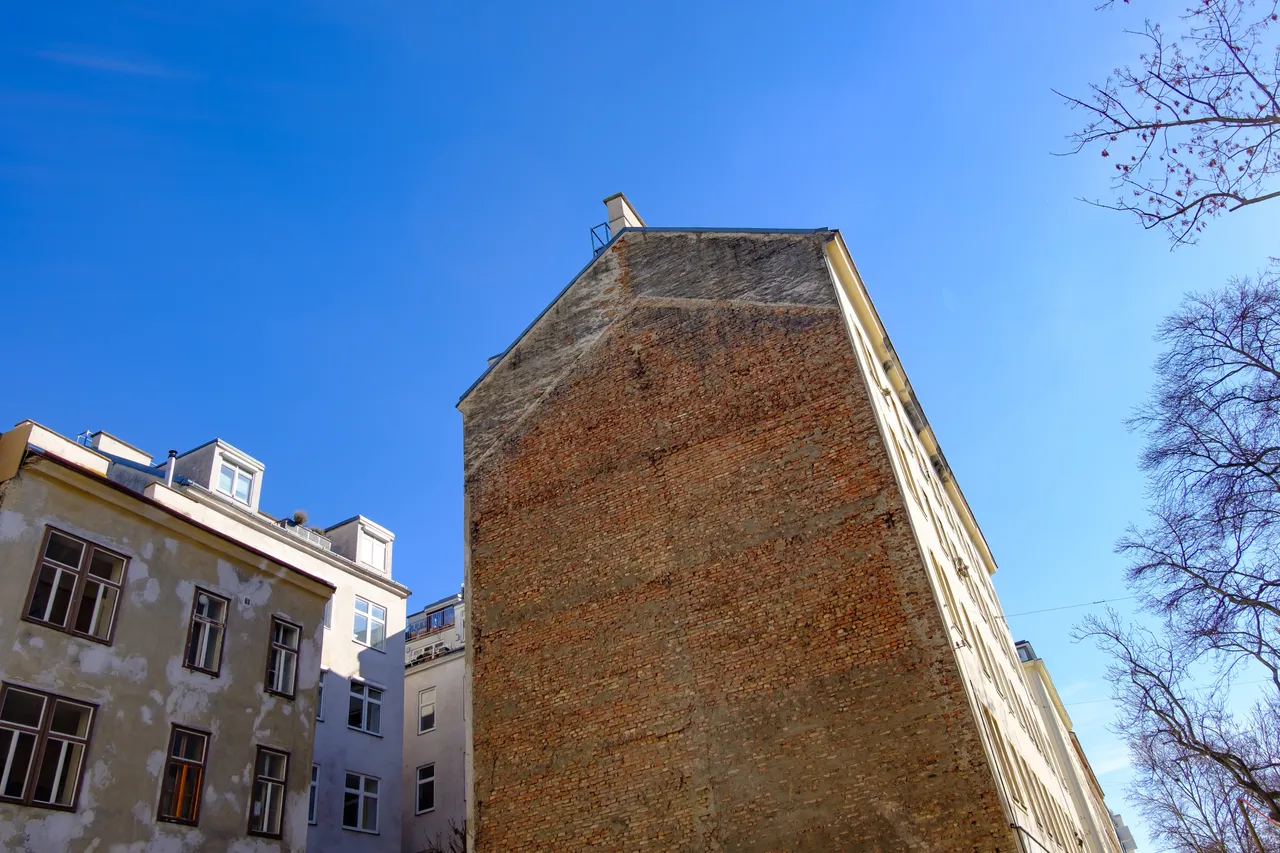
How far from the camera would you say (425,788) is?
97.8 ft

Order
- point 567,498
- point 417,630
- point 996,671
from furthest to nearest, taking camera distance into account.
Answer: point 417,630 → point 996,671 → point 567,498

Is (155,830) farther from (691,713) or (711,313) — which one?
(711,313)

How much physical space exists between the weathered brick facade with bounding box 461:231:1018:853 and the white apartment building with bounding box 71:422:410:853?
8.68m

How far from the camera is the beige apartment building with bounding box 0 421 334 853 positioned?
14.1 metres

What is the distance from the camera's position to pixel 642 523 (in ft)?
59.5

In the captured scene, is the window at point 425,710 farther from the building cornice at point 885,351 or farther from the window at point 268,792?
the building cornice at point 885,351

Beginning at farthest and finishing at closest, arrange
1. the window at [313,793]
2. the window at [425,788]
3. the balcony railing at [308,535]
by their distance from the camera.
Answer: the window at [425,788] < the balcony railing at [308,535] < the window at [313,793]

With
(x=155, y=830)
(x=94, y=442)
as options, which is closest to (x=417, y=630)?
(x=94, y=442)

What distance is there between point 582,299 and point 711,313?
3881mm

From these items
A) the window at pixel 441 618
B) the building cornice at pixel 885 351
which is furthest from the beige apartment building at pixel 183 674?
the building cornice at pixel 885 351

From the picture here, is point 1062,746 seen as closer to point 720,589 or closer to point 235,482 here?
point 720,589

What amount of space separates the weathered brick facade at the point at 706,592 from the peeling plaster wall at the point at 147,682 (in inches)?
168

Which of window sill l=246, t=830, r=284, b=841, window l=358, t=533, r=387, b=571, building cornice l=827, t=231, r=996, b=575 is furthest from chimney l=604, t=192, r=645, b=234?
window sill l=246, t=830, r=284, b=841

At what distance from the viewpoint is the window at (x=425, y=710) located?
30953 millimetres
